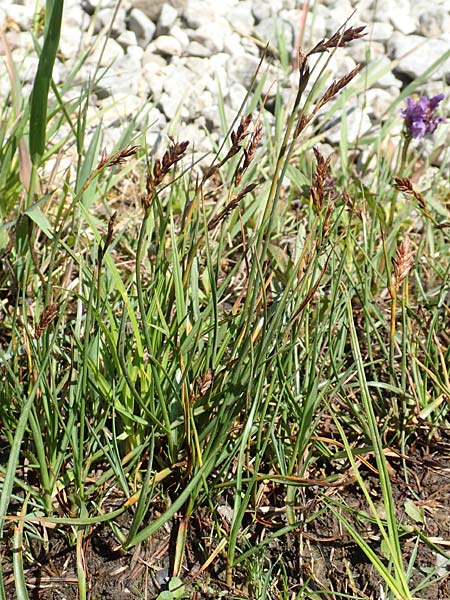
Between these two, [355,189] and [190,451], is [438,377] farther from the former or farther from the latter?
[355,189]

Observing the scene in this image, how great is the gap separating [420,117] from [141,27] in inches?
53.9

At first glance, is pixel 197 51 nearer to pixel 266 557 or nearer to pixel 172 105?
pixel 172 105

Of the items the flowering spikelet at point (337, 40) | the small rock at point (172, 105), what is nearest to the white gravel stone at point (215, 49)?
the small rock at point (172, 105)

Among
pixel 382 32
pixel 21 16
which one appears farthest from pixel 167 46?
pixel 382 32

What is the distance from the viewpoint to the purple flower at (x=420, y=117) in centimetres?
202

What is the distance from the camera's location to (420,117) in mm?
2020

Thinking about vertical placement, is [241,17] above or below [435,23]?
below

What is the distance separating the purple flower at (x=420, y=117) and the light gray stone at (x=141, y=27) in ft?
4.26

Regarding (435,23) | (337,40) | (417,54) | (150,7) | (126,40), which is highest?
(337,40)

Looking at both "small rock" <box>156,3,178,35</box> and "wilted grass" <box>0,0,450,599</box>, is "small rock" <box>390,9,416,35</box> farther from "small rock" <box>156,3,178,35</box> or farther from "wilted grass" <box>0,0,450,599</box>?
"wilted grass" <box>0,0,450,599</box>

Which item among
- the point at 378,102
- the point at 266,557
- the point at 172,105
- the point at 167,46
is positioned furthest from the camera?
the point at 167,46

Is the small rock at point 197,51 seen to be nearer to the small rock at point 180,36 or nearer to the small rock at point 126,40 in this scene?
the small rock at point 180,36

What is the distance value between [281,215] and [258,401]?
80 cm

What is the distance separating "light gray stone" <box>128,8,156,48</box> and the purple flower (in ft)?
4.26
